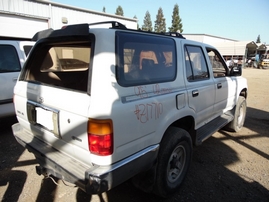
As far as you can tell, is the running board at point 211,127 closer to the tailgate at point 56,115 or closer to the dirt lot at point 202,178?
the dirt lot at point 202,178

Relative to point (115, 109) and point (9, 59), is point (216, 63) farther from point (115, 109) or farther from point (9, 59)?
point (9, 59)

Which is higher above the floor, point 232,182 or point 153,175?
point 153,175

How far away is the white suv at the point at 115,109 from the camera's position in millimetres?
1640

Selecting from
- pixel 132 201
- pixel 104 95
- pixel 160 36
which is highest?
pixel 160 36

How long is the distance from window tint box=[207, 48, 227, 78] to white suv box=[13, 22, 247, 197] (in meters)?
0.64

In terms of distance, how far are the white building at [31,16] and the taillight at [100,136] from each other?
427 inches

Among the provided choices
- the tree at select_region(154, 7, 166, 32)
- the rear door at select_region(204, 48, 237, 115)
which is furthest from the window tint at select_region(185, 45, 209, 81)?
the tree at select_region(154, 7, 166, 32)

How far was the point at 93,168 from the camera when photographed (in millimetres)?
1658

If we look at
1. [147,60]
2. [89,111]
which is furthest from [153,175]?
[147,60]

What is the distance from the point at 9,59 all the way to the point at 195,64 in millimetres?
3762

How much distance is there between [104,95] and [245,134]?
407cm

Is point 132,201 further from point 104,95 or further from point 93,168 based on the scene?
point 104,95

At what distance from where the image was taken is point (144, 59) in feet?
6.92

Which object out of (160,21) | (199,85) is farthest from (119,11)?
(199,85)
